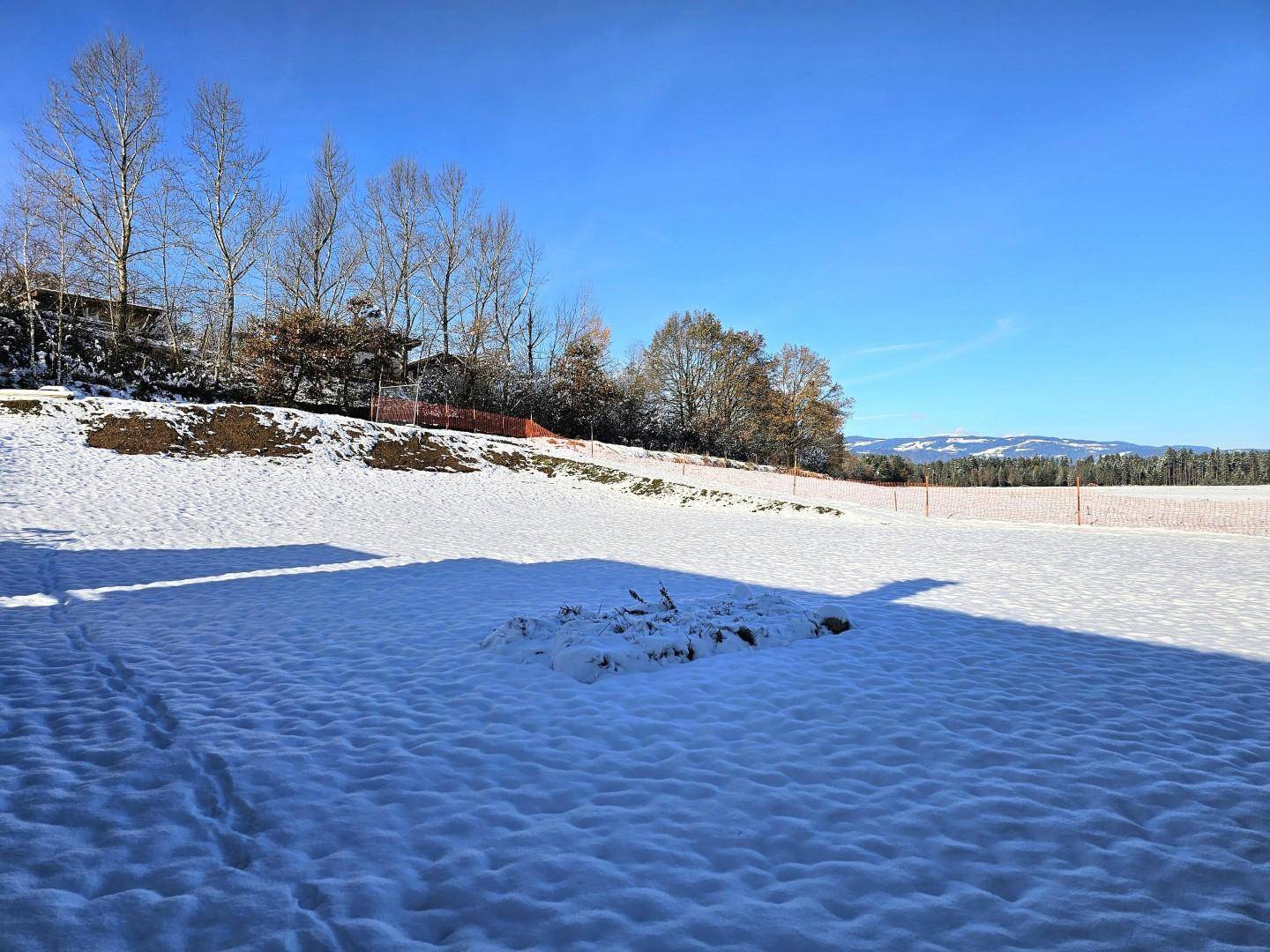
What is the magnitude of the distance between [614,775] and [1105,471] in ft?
284

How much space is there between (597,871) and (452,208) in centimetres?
4179

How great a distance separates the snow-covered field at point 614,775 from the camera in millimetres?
2514

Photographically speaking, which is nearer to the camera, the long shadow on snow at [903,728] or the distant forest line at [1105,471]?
the long shadow on snow at [903,728]

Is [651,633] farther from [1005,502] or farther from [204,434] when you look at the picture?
[204,434]

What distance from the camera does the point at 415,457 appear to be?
2497cm

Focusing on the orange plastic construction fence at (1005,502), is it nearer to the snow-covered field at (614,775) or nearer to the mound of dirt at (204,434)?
the snow-covered field at (614,775)

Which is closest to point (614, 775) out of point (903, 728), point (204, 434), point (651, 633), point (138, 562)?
point (903, 728)

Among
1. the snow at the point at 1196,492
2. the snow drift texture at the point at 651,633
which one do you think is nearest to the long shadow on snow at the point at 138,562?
the snow drift texture at the point at 651,633

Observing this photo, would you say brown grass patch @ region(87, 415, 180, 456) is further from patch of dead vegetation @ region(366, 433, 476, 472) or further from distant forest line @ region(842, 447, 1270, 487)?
distant forest line @ region(842, 447, 1270, 487)

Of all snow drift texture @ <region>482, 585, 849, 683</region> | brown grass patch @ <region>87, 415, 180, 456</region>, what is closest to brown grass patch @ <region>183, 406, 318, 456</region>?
brown grass patch @ <region>87, 415, 180, 456</region>

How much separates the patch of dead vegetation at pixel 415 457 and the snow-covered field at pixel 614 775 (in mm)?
14521

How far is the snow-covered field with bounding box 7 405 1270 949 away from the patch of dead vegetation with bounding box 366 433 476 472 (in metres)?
14.5

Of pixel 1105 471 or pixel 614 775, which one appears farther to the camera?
pixel 1105 471

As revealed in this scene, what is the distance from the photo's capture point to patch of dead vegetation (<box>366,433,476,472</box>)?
23844mm
